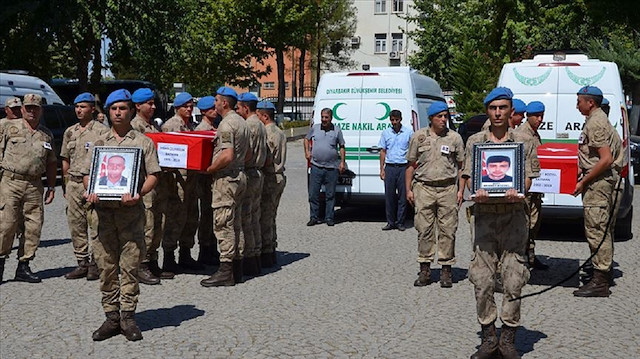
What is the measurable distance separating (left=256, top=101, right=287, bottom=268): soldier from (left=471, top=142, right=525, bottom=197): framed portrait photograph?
4.56 m

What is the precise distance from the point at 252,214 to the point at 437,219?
83.3 inches

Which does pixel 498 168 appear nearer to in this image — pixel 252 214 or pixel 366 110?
pixel 252 214

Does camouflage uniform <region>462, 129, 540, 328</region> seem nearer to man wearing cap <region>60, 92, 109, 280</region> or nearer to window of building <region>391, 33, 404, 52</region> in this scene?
man wearing cap <region>60, 92, 109, 280</region>

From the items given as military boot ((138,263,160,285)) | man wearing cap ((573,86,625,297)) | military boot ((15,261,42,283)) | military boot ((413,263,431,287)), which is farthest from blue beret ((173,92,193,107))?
man wearing cap ((573,86,625,297))

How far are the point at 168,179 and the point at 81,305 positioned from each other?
1997 mm

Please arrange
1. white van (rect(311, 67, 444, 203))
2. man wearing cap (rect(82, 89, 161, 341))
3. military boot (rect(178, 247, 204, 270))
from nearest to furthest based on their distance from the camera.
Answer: man wearing cap (rect(82, 89, 161, 341)) < military boot (rect(178, 247, 204, 270)) < white van (rect(311, 67, 444, 203))

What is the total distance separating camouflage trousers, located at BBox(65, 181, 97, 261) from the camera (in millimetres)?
9699

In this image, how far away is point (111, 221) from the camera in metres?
7.06

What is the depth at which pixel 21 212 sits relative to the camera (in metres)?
9.64

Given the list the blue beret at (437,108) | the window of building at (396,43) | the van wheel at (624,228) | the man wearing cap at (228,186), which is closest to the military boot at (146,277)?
the man wearing cap at (228,186)

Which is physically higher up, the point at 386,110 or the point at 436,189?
the point at 386,110

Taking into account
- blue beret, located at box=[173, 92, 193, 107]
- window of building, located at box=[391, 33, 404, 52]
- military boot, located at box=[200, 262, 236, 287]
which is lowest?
military boot, located at box=[200, 262, 236, 287]

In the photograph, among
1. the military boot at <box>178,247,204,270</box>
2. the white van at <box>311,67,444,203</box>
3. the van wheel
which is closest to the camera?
the military boot at <box>178,247,204,270</box>

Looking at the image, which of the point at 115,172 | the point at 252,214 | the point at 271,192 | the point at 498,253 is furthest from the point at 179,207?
the point at 498,253
